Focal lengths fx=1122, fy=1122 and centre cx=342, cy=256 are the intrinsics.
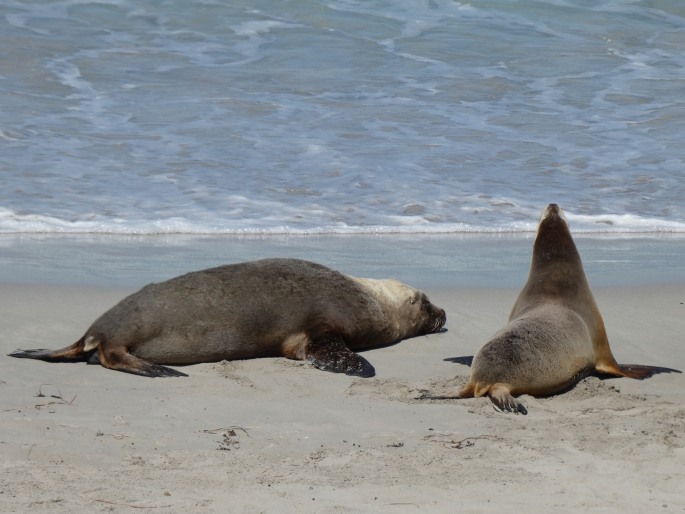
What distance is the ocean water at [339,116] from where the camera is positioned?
1022 centimetres

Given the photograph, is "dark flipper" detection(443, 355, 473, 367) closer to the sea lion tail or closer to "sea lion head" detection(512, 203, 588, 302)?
"sea lion head" detection(512, 203, 588, 302)

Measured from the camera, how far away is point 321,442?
3994 mm

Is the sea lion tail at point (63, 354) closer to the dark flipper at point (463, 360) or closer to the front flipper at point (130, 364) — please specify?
the front flipper at point (130, 364)

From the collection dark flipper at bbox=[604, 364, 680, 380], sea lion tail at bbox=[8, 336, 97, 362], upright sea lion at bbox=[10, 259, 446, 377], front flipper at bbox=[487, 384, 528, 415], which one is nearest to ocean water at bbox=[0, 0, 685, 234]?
upright sea lion at bbox=[10, 259, 446, 377]

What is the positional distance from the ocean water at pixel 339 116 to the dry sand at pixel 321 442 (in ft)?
14.5

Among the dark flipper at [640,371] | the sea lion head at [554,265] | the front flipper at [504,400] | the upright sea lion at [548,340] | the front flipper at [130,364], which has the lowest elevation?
the front flipper at [130,364]

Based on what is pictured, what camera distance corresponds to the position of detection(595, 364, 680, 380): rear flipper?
528 centimetres

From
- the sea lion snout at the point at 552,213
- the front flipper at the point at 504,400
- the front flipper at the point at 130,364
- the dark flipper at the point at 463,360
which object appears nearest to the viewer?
the front flipper at the point at 504,400

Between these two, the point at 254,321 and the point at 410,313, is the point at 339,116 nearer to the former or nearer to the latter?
the point at 410,313

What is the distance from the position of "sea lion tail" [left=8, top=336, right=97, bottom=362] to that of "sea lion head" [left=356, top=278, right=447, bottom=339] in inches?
69.5

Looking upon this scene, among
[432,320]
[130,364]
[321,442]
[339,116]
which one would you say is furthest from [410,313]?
[339,116]

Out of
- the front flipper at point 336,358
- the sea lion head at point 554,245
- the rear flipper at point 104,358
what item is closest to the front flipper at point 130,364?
the rear flipper at point 104,358

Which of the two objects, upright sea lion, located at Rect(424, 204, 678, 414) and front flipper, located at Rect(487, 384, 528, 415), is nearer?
front flipper, located at Rect(487, 384, 528, 415)

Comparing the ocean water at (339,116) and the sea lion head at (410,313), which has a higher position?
the ocean water at (339,116)
